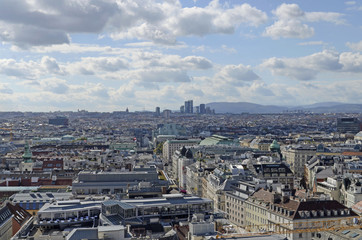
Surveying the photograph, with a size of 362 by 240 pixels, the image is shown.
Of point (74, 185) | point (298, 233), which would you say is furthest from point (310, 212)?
point (74, 185)

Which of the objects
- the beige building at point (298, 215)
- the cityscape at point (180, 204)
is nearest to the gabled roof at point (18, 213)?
the cityscape at point (180, 204)

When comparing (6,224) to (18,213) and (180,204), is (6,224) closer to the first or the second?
(18,213)

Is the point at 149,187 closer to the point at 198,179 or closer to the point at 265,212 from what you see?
the point at 265,212

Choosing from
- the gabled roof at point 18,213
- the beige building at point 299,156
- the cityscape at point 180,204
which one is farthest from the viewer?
the beige building at point 299,156

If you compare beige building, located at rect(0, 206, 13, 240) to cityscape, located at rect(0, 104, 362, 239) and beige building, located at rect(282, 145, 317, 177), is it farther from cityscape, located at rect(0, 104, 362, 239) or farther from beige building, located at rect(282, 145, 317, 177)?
beige building, located at rect(282, 145, 317, 177)

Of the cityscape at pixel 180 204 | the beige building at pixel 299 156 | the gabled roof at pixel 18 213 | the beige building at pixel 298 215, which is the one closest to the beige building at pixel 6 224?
the cityscape at pixel 180 204

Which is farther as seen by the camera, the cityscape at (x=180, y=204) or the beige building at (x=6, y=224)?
the beige building at (x=6, y=224)

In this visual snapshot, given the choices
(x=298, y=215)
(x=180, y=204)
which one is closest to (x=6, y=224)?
(x=180, y=204)

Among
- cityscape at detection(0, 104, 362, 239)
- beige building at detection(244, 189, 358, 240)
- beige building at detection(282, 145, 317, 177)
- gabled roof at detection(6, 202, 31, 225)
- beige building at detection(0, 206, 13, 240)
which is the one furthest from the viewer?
beige building at detection(282, 145, 317, 177)

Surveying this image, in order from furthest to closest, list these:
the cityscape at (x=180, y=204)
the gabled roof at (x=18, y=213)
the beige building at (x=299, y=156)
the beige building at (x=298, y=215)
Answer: the beige building at (x=299, y=156) → the gabled roof at (x=18, y=213) → the beige building at (x=298, y=215) → the cityscape at (x=180, y=204)

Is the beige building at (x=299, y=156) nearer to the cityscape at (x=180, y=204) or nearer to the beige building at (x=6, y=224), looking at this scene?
the cityscape at (x=180, y=204)

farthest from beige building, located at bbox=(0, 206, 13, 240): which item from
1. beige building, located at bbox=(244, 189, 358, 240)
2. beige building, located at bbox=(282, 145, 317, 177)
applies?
beige building, located at bbox=(282, 145, 317, 177)
